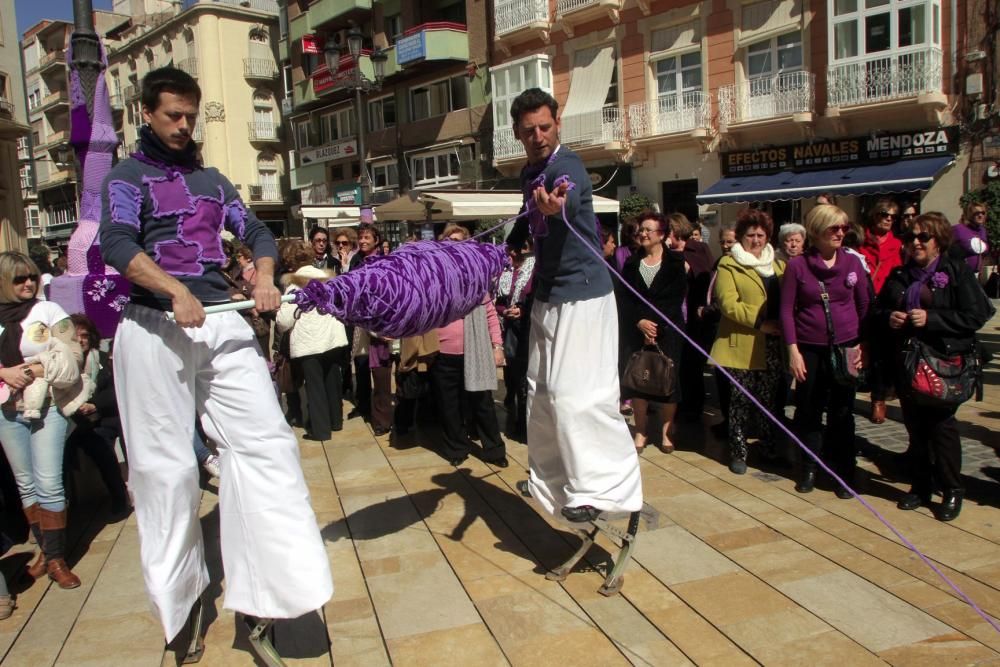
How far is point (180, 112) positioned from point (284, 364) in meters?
4.18

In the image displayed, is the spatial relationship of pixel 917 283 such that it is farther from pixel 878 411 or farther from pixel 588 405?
pixel 588 405

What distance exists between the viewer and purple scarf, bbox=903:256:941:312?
4.23m

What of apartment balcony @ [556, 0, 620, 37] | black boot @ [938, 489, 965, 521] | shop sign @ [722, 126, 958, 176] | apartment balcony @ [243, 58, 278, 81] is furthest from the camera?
apartment balcony @ [243, 58, 278, 81]

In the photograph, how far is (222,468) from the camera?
2.85 m

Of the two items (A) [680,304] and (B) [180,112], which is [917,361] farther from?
(B) [180,112]

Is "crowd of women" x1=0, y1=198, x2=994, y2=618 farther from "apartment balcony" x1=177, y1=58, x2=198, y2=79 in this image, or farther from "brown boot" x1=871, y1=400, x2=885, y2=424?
"apartment balcony" x1=177, y1=58, x2=198, y2=79

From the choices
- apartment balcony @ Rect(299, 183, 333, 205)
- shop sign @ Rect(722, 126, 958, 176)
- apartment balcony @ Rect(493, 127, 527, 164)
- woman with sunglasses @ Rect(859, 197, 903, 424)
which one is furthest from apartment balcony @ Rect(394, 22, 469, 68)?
woman with sunglasses @ Rect(859, 197, 903, 424)

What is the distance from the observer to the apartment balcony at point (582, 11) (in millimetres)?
20730

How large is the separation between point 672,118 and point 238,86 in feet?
90.4

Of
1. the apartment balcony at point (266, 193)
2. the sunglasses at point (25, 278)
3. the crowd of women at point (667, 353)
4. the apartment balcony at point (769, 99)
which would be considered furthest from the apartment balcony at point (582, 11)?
the apartment balcony at point (266, 193)

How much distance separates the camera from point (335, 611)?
3.29m

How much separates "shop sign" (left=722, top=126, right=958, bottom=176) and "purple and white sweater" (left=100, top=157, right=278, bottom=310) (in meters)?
17.1

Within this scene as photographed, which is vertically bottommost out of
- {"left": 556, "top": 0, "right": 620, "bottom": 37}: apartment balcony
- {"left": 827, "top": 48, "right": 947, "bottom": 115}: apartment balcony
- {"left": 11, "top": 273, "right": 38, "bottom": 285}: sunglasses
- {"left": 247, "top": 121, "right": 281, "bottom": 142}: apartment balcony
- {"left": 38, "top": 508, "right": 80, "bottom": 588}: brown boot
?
{"left": 38, "top": 508, "right": 80, "bottom": 588}: brown boot

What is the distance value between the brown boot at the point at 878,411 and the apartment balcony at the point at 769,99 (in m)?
13.2
